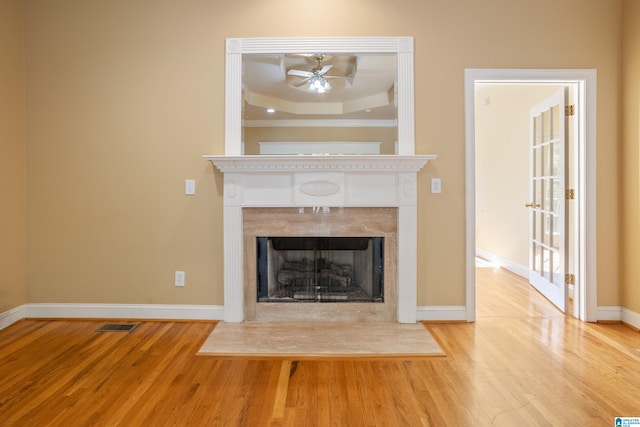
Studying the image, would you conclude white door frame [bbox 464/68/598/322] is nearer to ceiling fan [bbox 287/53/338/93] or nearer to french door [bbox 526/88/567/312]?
french door [bbox 526/88/567/312]

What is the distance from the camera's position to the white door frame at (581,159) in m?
3.11

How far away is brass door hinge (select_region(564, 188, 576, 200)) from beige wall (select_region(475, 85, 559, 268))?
1353mm

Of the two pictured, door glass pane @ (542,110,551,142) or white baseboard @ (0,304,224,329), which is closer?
white baseboard @ (0,304,224,329)

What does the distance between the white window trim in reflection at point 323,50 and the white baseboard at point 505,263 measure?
2.80 meters

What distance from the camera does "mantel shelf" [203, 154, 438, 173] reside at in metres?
2.99

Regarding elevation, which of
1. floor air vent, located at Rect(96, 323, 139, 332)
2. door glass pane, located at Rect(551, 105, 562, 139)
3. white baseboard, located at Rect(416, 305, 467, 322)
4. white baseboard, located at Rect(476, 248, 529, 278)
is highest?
door glass pane, located at Rect(551, 105, 562, 139)

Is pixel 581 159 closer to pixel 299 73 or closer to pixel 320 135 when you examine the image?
pixel 320 135

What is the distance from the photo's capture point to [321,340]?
272 cm

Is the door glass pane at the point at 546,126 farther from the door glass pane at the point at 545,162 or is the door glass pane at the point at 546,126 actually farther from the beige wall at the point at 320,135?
the beige wall at the point at 320,135

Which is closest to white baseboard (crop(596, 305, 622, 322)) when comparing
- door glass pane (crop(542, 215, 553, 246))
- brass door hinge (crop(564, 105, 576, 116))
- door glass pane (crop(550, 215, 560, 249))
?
door glass pane (crop(550, 215, 560, 249))

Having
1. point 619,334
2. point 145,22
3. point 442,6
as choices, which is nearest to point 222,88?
point 145,22

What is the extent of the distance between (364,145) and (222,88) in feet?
4.02

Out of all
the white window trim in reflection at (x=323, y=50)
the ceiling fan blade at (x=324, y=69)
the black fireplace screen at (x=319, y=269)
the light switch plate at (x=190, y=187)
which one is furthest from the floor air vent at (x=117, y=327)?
the ceiling fan blade at (x=324, y=69)

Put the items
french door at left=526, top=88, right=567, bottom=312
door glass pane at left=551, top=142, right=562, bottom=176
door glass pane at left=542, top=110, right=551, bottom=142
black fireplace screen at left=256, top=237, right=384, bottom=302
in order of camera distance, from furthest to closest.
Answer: door glass pane at left=542, top=110, right=551, bottom=142, door glass pane at left=551, top=142, right=562, bottom=176, french door at left=526, top=88, right=567, bottom=312, black fireplace screen at left=256, top=237, right=384, bottom=302
